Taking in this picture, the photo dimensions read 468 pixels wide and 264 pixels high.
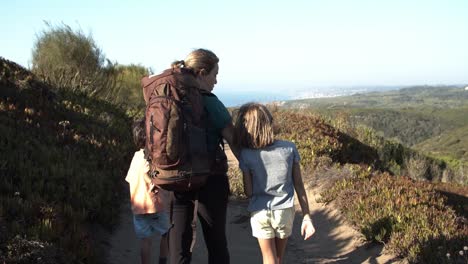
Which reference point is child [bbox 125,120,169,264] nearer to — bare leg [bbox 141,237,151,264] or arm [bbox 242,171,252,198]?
bare leg [bbox 141,237,151,264]

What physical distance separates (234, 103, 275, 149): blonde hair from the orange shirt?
116 cm

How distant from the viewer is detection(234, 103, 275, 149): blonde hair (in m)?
3.54

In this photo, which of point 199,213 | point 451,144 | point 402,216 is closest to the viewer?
point 199,213

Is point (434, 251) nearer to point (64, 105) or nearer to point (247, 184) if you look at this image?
point (247, 184)

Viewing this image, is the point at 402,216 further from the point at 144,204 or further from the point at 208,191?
the point at 208,191

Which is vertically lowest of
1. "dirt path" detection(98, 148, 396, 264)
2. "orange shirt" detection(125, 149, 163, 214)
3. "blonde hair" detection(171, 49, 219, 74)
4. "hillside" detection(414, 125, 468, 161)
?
"hillside" detection(414, 125, 468, 161)

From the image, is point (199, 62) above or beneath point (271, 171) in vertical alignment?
above

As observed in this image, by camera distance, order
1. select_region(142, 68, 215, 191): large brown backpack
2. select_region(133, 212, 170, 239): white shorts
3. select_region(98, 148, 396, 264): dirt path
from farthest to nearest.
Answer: select_region(98, 148, 396, 264): dirt path → select_region(133, 212, 170, 239): white shorts → select_region(142, 68, 215, 191): large brown backpack

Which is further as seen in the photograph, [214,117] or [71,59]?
[71,59]

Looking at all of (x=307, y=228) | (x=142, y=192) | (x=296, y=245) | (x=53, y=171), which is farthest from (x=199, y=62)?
(x=296, y=245)

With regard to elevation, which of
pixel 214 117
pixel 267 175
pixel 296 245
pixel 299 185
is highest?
pixel 214 117

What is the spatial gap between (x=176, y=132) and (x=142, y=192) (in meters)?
1.53

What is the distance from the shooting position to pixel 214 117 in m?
3.28

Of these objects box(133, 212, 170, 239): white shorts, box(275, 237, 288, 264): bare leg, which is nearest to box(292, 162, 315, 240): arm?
box(275, 237, 288, 264): bare leg
